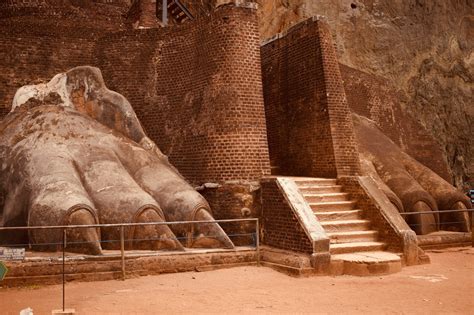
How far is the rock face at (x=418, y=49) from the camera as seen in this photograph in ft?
80.5

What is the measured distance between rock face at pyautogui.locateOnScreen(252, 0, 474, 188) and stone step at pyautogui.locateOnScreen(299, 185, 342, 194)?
14418 mm

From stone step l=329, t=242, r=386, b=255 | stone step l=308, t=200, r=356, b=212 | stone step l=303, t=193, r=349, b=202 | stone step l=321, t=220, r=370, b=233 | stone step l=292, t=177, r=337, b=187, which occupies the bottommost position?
stone step l=329, t=242, r=386, b=255

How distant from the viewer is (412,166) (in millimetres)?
15586

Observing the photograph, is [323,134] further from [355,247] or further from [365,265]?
[365,265]

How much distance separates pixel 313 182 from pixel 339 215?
121 cm

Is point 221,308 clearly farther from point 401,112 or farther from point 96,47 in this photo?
point 401,112

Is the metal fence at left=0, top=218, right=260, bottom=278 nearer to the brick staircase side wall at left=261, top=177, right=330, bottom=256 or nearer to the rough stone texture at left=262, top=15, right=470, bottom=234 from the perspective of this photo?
the brick staircase side wall at left=261, top=177, right=330, bottom=256

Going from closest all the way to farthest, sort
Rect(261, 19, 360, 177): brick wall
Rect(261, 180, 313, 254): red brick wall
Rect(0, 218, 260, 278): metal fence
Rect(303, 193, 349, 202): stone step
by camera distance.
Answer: Rect(0, 218, 260, 278): metal fence, Rect(261, 180, 313, 254): red brick wall, Rect(303, 193, 349, 202): stone step, Rect(261, 19, 360, 177): brick wall

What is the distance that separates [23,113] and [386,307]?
28.3 feet

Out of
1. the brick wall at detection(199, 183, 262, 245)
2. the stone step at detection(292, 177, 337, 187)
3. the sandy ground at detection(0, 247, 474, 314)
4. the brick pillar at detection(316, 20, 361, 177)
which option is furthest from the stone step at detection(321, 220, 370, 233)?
the brick pillar at detection(316, 20, 361, 177)

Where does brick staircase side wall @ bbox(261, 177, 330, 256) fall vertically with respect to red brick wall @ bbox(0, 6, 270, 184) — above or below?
below

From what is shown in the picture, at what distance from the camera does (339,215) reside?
10.2 metres

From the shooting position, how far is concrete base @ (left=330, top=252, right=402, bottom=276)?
850 cm

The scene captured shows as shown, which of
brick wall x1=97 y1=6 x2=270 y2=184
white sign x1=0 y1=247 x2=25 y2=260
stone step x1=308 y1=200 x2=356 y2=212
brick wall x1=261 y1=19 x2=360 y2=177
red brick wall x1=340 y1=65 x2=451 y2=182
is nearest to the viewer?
white sign x1=0 y1=247 x2=25 y2=260
